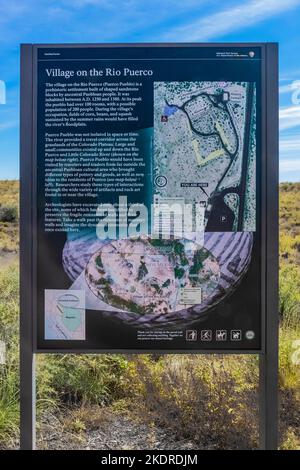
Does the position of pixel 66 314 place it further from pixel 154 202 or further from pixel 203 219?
pixel 203 219

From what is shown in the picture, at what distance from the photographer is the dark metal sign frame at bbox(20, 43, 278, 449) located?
315 centimetres

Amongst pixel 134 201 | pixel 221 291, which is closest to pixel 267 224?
pixel 221 291

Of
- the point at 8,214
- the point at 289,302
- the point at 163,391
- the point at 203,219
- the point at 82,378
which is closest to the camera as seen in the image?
the point at 203,219

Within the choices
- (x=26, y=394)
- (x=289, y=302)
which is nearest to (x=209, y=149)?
(x=26, y=394)

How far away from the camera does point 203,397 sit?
4691 mm

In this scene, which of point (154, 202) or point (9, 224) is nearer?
point (154, 202)

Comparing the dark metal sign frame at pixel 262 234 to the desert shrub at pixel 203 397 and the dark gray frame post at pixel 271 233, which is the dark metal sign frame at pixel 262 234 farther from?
the desert shrub at pixel 203 397

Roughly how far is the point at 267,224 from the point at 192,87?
99cm

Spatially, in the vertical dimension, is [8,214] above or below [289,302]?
above

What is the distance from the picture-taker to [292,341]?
509 cm

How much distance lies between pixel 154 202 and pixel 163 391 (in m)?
2.37

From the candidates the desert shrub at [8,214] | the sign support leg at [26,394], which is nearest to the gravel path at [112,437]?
the sign support leg at [26,394]

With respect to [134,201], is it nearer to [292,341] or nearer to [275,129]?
[275,129]
